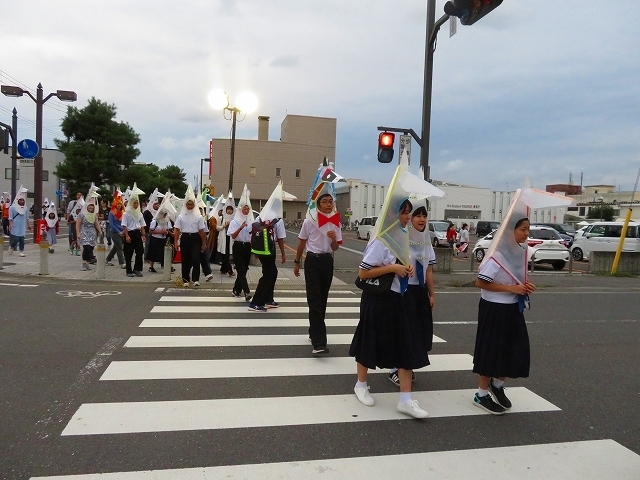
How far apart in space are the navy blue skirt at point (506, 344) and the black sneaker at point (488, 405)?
31cm

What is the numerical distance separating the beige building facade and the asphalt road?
55.3 meters

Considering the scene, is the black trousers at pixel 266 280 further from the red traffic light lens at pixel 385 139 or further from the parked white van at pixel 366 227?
the parked white van at pixel 366 227

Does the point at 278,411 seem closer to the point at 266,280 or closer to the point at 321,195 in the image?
the point at 321,195

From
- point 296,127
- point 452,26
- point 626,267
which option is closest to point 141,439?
point 452,26

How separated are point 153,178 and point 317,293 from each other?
64.5m

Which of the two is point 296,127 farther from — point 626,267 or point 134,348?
point 134,348

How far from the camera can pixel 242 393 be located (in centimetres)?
474

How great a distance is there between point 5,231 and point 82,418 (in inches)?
1081

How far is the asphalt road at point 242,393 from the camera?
Result: 3570 millimetres

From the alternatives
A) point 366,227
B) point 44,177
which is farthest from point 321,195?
point 44,177

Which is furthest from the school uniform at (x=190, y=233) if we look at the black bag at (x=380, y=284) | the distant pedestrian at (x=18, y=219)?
the distant pedestrian at (x=18, y=219)

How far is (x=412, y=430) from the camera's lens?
4070 mm

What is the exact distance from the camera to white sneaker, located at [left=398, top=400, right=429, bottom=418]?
4238 millimetres

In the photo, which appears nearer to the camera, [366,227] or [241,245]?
[241,245]
